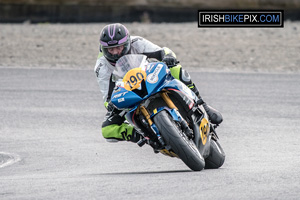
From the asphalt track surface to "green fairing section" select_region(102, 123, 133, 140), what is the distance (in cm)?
35

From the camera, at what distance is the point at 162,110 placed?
6.61 meters

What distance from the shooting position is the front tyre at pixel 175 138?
6.49 meters

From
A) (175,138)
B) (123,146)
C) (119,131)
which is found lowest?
(123,146)

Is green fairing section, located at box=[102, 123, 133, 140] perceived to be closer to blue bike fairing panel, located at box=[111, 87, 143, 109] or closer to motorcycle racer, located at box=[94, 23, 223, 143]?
motorcycle racer, located at box=[94, 23, 223, 143]

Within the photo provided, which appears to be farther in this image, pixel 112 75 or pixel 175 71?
pixel 175 71

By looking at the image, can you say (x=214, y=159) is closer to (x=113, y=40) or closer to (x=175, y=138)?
(x=175, y=138)

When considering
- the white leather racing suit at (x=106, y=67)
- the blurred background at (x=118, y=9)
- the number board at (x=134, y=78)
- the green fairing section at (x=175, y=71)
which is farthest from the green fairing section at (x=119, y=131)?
the blurred background at (x=118, y=9)

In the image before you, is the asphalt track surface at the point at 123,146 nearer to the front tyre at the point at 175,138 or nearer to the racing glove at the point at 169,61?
the front tyre at the point at 175,138

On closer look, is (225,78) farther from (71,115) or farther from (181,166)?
(181,166)

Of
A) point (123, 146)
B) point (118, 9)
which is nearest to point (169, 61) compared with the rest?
point (123, 146)

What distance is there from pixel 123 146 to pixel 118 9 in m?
12.5

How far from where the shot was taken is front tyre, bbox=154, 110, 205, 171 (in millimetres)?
6492

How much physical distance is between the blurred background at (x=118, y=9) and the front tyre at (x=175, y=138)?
13910 mm

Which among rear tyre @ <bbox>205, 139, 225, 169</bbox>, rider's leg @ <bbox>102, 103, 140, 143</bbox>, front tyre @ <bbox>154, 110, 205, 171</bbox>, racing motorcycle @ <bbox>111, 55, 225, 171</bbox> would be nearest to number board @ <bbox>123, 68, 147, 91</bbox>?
racing motorcycle @ <bbox>111, 55, 225, 171</bbox>
